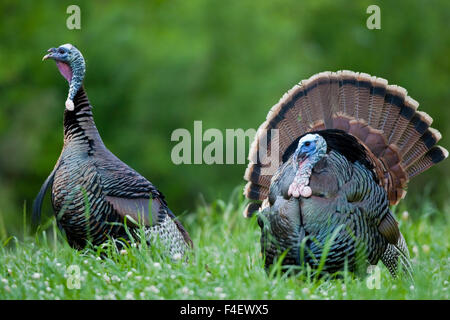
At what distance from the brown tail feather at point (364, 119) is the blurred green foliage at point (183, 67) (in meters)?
9.00

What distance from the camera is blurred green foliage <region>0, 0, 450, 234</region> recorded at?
1658cm

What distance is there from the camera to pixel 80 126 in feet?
15.3

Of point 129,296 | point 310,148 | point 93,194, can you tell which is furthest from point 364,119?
point 129,296

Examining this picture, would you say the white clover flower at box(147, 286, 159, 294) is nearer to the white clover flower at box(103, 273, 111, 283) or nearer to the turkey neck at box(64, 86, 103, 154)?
the white clover flower at box(103, 273, 111, 283)

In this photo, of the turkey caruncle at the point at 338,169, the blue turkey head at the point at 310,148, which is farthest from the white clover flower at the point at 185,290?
the blue turkey head at the point at 310,148

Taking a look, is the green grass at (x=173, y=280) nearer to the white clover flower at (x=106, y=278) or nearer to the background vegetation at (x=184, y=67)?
the white clover flower at (x=106, y=278)

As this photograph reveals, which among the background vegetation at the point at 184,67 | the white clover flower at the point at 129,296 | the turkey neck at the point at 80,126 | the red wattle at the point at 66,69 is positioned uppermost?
the background vegetation at the point at 184,67

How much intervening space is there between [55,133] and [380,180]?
519 inches

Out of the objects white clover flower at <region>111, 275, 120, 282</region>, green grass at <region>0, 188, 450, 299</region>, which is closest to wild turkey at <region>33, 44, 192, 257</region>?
green grass at <region>0, 188, 450, 299</region>

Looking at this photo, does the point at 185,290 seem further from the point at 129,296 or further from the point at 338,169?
the point at 338,169

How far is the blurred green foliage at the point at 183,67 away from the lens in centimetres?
1658
